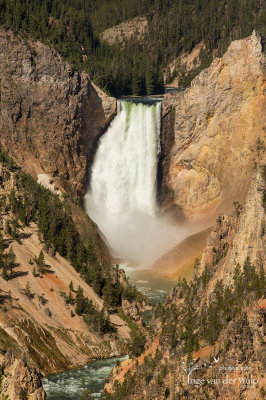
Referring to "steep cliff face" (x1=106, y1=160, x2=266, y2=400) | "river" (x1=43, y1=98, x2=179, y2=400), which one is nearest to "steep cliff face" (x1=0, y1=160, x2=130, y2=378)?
"steep cliff face" (x1=106, y1=160, x2=266, y2=400)

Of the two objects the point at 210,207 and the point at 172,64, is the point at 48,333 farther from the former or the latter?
the point at 172,64

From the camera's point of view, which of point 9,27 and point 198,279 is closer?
point 198,279

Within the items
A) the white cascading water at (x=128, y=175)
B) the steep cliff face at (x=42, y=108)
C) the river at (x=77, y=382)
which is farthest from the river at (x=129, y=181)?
the river at (x=77, y=382)

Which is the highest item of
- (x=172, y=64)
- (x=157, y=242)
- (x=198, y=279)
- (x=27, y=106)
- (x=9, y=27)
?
(x=172, y=64)

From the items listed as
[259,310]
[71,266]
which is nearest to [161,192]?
[71,266]

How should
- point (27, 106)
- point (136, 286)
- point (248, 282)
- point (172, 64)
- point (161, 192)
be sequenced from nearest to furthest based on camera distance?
point (248, 282) < point (136, 286) < point (27, 106) < point (161, 192) < point (172, 64)

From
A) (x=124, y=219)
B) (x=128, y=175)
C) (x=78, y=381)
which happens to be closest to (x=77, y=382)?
(x=78, y=381)

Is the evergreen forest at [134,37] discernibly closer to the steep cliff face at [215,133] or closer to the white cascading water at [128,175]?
the white cascading water at [128,175]
